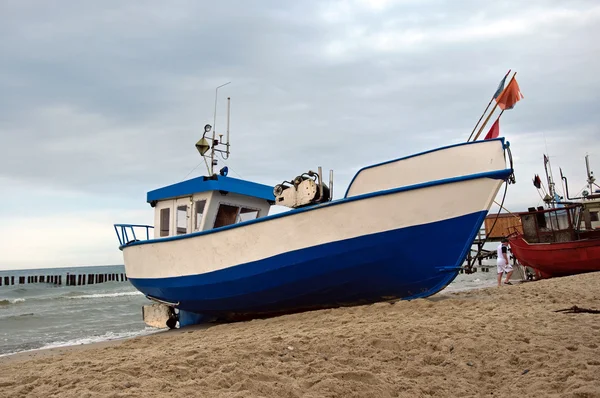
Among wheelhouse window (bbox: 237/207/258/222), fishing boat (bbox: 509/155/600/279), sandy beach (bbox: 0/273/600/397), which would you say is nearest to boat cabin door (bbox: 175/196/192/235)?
wheelhouse window (bbox: 237/207/258/222)

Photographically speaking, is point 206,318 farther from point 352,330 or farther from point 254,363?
point 254,363

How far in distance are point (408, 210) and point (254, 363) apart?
3.30 meters

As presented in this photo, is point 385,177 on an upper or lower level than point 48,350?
upper

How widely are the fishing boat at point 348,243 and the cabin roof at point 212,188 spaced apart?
116cm

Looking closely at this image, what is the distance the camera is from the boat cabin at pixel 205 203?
8484 millimetres

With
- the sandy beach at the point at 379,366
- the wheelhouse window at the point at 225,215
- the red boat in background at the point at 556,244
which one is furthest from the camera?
the red boat in background at the point at 556,244

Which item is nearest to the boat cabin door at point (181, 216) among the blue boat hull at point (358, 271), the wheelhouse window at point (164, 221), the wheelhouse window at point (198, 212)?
the wheelhouse window at point (198, 212)

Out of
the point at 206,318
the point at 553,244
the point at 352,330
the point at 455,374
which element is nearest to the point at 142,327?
the point at 206,318

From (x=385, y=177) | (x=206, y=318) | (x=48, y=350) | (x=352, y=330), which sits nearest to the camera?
(x=352, y=330)

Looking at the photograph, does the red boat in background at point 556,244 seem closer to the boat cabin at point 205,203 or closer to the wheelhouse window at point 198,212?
the boat cabin at point 205,203

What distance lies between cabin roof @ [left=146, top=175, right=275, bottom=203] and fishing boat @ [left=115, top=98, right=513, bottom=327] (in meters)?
1.16

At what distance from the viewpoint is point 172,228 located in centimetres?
901

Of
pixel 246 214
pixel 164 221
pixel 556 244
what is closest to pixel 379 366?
pixel 246 214

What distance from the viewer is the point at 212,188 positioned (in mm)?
8359
